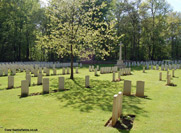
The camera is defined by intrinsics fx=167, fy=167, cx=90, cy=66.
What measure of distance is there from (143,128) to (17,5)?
43218 mm

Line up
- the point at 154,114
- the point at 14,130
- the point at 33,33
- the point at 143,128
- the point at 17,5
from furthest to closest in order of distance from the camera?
the point at 33,33
the point at 17,5
the point at 154,114
the point at 143,128
the point at 14,130

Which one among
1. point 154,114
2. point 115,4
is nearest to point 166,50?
point 115,4

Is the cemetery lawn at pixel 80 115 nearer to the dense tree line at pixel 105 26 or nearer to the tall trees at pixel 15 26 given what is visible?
the dense tree line at pixel 105 26

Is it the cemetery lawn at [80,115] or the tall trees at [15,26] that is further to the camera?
the tall trees at [15,26]

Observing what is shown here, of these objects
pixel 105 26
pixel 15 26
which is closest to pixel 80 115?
pixel 105 26

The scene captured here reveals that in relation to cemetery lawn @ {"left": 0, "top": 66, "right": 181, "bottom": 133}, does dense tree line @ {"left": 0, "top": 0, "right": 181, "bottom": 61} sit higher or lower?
higher

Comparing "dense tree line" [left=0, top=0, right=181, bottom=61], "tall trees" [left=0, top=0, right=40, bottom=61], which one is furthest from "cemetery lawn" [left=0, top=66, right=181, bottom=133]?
"tall trees" [left=0, top=0, right=40, bottom=61]

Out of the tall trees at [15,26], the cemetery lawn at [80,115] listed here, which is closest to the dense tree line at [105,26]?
the tall trees at [15,26]

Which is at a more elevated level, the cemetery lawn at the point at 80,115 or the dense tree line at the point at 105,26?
the dense tree line at the point at 105,26

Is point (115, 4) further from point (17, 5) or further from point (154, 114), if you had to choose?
point (154, 114)

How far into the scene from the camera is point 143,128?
503 cm

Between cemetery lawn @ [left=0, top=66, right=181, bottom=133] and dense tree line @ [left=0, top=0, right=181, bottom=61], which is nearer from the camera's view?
cemetery lawn @ [left=0, top=66, right=181, bottom=133]

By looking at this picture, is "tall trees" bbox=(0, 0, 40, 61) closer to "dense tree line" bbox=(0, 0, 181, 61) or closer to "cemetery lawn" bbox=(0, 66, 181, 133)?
"dense tree line" bbox=(0, 0, 181, 61)

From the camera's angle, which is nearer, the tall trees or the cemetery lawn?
the cemetery lawn
